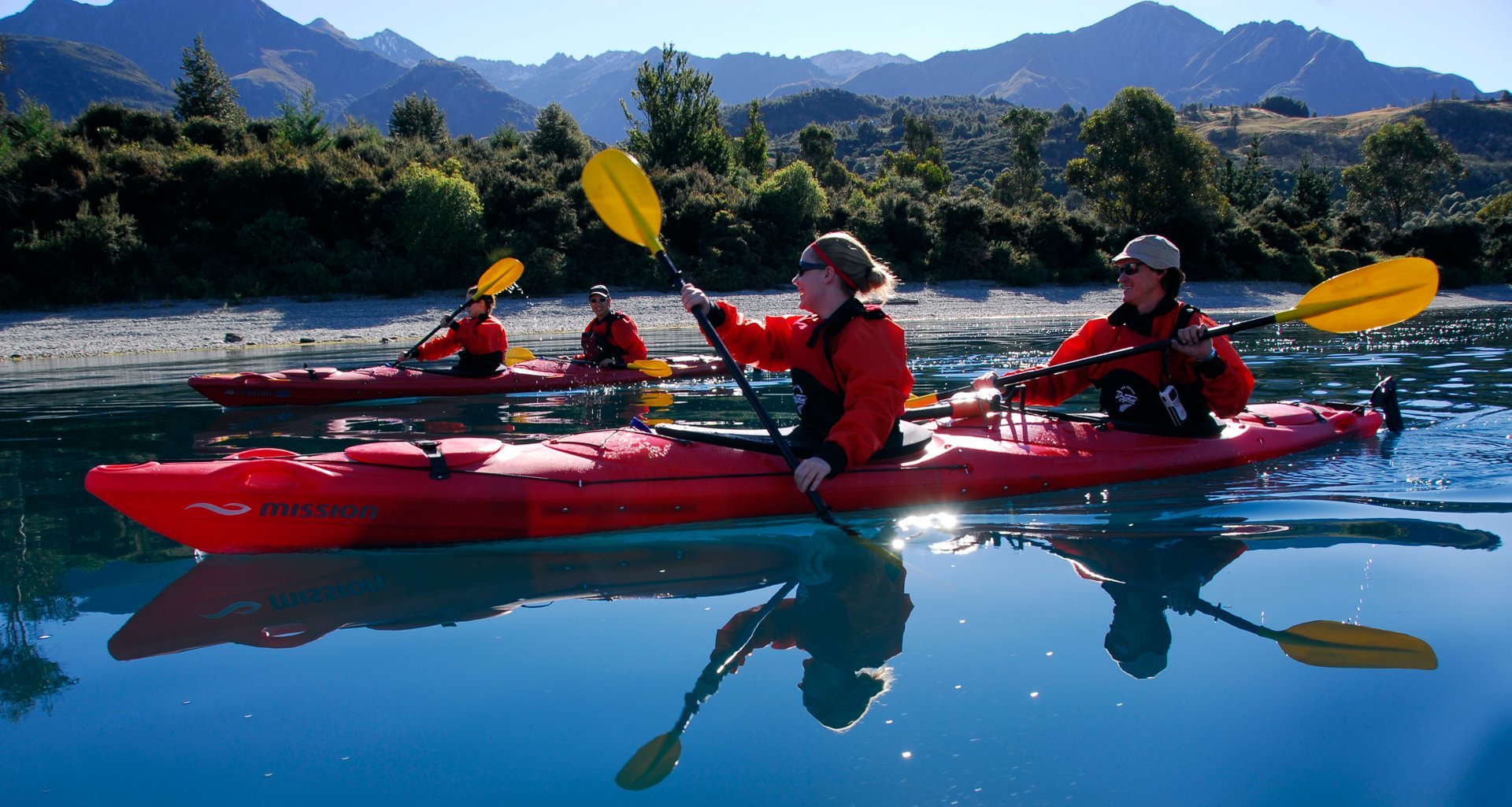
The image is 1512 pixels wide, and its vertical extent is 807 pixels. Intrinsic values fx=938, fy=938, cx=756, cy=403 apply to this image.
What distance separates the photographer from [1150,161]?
29.6m

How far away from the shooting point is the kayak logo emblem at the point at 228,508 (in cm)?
367

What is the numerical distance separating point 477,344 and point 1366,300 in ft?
23.8

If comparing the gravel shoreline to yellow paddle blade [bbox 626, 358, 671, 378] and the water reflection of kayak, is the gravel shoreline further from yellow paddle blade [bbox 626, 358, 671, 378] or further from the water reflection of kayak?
the water reflection of kayak

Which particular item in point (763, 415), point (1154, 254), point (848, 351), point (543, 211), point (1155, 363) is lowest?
point (763, 415)

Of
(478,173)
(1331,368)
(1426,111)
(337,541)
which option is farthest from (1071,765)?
(1426,111)

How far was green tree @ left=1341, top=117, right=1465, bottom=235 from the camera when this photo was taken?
3659 cm

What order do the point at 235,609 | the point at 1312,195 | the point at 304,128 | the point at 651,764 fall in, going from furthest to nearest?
1. the point at 1312,195
2. the point at 304,128
3. the point at 235,609
4. the point at 651,764

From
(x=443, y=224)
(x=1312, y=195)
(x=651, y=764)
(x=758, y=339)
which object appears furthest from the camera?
(x=1312, y=195)

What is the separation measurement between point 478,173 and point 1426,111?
125m

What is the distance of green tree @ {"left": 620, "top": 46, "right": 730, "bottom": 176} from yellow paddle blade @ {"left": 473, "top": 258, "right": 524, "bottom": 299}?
2042cm

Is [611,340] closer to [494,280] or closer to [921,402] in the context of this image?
[494,280]

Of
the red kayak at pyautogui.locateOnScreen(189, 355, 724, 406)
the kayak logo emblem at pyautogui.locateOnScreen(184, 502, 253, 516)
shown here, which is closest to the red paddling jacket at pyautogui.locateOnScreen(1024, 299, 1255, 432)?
the kayak logo emblem at pyautogui.locateOnScreen(184, 502, 253, 516)

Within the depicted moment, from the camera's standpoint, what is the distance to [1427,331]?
1616 centimetres

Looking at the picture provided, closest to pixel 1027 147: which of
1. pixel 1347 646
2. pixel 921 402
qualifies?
pixel 921 402
